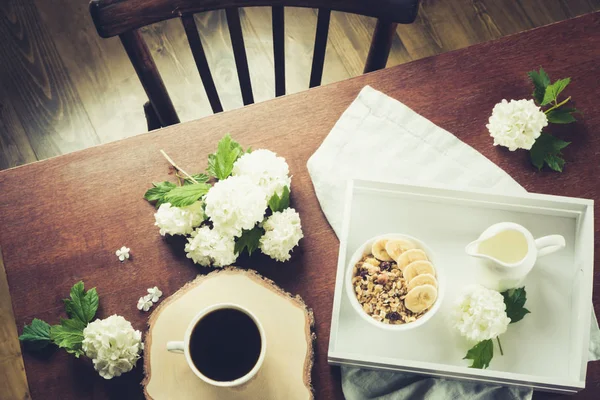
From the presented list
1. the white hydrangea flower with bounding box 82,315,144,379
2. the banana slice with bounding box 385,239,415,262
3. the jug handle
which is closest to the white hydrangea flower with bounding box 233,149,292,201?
the banana slice with bounding box 385,239,415,262

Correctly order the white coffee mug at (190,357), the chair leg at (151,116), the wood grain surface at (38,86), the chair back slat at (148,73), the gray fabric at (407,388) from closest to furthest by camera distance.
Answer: the white coffee mug at (190,357)
the gray fabric at (407,388)
the chair back slat at (148,73)
the chair leg at (151,116)
the wood grain surface at (38,86)

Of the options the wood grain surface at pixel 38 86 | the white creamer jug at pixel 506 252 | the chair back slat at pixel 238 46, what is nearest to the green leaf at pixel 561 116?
the white creamer jug at pixel 506 252

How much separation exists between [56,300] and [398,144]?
2.25ft

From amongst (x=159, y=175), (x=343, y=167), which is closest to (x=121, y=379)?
(x=159, y=175)

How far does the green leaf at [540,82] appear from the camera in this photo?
1.00 metres

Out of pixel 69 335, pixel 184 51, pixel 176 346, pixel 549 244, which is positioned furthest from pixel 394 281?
pixel 184 51

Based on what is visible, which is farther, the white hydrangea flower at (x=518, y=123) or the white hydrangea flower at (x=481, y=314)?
the white hydrangea flower at (x=518, y=123)

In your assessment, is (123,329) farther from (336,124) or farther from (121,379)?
(336,124)

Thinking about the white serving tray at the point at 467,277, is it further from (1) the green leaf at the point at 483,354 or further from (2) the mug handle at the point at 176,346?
(2) the mug handle at the point at 176,346

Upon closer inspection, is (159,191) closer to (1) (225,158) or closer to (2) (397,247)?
(1) (225,158)

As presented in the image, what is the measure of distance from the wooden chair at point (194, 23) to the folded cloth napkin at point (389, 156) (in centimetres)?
14

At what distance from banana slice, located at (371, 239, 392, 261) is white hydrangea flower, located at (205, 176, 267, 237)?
0.19 meters

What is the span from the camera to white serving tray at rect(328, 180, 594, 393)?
33.3 inches

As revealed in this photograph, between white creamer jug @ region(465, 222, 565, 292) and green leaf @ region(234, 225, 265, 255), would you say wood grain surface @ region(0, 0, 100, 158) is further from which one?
white creamer jug @ region(465, 222, 565, 292)
